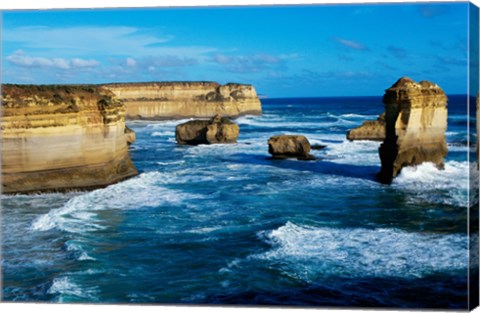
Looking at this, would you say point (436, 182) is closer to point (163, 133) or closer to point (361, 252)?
point (361, 252)

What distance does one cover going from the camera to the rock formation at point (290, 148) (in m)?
25.4

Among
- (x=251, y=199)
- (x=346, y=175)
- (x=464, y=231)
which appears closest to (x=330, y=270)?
(x=464, y=231)

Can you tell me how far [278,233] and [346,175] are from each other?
29.1ft

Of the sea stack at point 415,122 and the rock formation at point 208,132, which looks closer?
the sea stack at point 415,122

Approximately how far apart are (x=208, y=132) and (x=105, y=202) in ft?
56.2

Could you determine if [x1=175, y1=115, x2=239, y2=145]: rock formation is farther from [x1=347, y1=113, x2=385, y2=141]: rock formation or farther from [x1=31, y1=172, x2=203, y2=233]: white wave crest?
[x1=31, y1=172, x2=203, y2=233]: white wave crest

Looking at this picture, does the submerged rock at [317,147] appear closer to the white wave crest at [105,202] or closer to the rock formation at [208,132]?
the rock formation at [208,132]

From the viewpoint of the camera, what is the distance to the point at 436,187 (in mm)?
16562

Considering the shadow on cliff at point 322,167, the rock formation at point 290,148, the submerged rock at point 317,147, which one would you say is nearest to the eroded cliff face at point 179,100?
the submerged rock at point 317,147

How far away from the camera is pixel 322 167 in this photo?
2297 centimetres

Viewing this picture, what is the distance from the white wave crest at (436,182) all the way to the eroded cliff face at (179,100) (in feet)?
149

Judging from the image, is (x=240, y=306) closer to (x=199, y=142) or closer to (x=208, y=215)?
(x=208, y=215)

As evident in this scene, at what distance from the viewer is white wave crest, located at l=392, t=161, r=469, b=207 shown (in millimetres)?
15461

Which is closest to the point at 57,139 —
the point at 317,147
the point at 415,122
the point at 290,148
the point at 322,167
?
the point at 322,167
